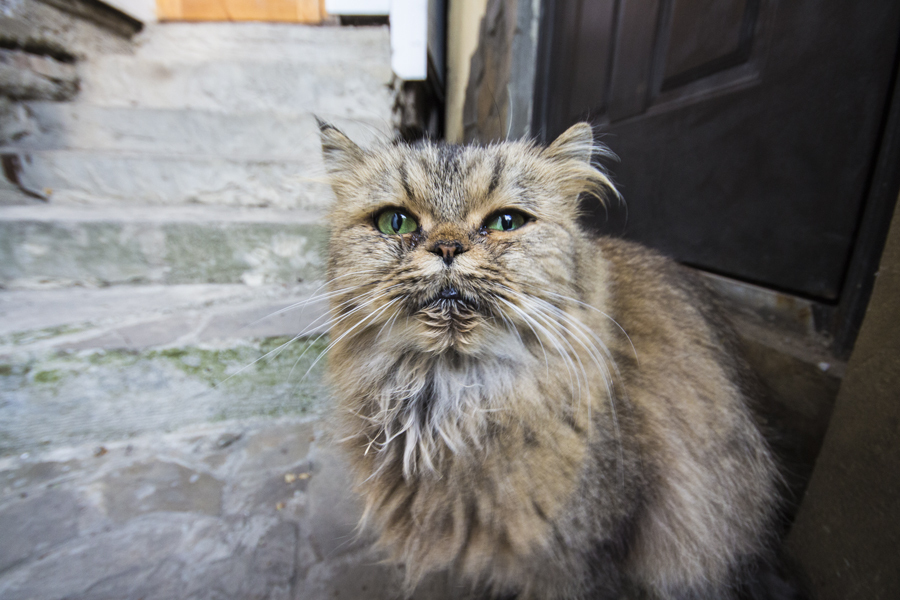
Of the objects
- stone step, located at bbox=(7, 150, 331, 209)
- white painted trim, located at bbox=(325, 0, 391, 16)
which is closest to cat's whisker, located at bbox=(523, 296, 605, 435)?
stone step, located at bbox=(7, 150, 331, 209)

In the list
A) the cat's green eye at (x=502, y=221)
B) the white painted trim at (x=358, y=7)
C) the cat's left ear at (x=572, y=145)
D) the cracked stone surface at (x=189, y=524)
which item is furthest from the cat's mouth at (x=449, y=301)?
the white painted trim at (x=358, y=7)

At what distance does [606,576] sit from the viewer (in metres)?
0.80

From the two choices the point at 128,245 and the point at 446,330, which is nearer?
the point at 446,330

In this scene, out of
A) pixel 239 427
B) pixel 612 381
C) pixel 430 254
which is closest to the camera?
pixel 430 254

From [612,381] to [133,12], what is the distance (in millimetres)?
4167

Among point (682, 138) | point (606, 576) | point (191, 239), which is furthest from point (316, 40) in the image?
point (606, 576)

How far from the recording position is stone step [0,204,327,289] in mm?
1792

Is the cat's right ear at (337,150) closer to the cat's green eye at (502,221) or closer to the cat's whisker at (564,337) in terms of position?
the cat's green eye at (502,221)

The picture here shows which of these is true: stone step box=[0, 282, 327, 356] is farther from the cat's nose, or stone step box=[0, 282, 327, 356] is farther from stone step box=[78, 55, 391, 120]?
stone step box=[78, 55, 391, 120]

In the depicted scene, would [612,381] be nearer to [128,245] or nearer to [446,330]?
[446,330]

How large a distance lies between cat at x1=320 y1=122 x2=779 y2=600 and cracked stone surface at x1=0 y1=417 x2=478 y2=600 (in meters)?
0.26

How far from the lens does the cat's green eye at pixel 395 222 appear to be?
0.88m

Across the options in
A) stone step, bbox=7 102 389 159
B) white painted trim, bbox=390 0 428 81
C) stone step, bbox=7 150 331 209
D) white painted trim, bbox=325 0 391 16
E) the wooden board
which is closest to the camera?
stone step, bbox=7 150 331 209

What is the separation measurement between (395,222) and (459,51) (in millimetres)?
3750
